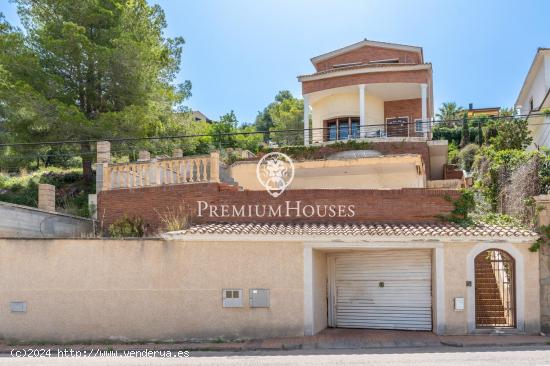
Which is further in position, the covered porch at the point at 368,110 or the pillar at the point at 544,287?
the covered porch at the point at 368,110

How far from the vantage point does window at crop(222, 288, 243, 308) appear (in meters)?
11.7

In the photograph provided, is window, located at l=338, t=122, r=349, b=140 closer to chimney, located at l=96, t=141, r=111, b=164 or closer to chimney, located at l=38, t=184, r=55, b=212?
chimney, located at l=96, t=141, r=111, b=164

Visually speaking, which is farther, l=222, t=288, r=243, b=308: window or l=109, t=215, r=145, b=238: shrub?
l=109, t=215, r=145, b=238: shrub

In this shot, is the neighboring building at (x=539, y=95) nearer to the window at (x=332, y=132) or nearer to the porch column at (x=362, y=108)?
the porch column at (x=362, y=108)

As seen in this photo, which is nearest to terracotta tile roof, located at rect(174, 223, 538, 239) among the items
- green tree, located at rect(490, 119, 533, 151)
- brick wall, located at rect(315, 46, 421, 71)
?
green tree, located at rect(490, 119, 533, 151)

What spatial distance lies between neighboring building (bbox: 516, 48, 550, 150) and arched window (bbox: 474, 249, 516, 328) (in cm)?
936

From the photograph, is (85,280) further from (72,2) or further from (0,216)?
(72,2)

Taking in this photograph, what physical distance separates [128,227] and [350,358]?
7.17 m

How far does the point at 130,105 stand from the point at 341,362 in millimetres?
15212

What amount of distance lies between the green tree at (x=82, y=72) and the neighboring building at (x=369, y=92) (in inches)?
264

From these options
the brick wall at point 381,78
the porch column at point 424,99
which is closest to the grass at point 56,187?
the brick wall at point 381,78

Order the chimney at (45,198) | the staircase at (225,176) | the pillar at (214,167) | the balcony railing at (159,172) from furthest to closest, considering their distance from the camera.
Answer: the staircase at (225,176)
the chimney at (45,198)
the balcony railing at (159,172)
the pillar at (214,167)

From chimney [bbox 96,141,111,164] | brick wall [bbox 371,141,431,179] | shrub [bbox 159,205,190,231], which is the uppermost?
brick wall [bbox 371,141,431,179]

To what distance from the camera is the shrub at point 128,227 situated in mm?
13734
